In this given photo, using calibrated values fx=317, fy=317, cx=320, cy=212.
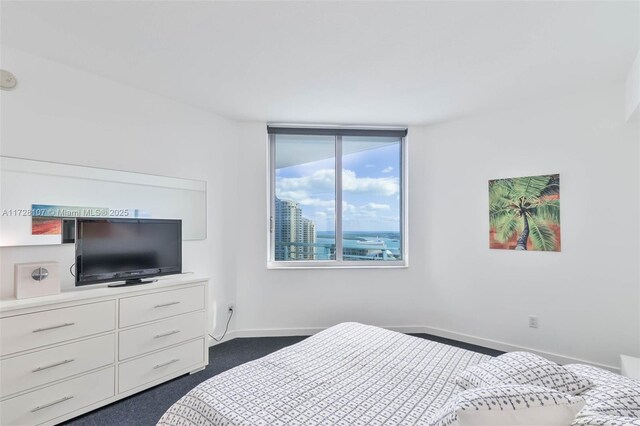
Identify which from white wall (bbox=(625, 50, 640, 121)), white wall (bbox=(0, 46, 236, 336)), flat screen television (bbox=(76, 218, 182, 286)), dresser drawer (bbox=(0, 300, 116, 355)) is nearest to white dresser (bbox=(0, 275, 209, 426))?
dresser drawer (bbox=(0, 300, 116, 355))

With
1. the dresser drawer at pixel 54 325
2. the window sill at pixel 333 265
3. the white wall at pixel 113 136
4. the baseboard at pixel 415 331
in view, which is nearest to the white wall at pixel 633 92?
the baseboard at pixel 415 331

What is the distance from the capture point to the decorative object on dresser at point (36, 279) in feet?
6.54

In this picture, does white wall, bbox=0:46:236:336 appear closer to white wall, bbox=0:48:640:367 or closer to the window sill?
white wall, bbox=0:48:640:367

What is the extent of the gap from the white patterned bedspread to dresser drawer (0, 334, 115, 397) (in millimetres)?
1068

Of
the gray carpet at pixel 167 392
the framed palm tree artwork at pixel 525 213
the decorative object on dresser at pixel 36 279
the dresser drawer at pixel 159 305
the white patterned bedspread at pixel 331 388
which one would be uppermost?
the framed palm tree artwork at pixel 525 213

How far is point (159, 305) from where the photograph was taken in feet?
8.14

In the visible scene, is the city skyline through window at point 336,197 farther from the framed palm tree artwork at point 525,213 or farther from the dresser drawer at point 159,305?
the dresser drawer at point 159,305

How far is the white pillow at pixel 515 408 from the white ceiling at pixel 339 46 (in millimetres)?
1846

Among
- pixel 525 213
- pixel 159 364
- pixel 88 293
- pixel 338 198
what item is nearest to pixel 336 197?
pixel 338 198

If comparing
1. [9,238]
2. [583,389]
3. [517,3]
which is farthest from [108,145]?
[583,389]

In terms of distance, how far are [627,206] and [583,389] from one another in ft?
7.04

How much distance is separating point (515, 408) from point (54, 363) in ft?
8.15

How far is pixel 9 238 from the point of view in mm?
2109

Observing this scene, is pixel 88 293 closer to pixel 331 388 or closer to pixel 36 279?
pixel 36 279
